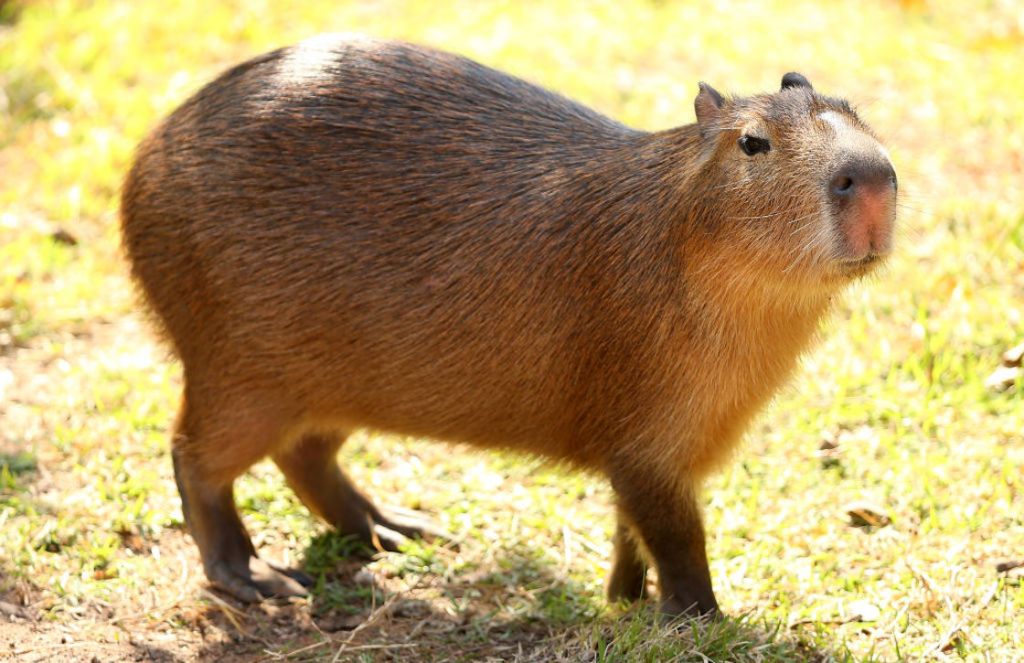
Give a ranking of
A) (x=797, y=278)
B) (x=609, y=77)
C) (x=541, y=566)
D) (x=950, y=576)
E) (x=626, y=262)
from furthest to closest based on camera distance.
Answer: (x=609, y=77) < (x=541, y=566) < (x=950, y=576) < (x=626, y=262) < (x=797, y=278)

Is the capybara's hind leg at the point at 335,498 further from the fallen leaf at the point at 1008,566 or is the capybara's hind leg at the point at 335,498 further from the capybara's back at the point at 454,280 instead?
the fallen leaf at the point at 1008,566

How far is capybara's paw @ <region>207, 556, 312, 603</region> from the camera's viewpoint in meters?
4.11

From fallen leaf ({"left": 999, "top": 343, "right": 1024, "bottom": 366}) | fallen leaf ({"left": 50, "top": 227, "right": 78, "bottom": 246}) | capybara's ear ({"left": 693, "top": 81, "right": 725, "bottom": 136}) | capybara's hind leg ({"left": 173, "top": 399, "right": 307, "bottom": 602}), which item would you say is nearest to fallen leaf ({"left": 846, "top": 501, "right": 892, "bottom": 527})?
fallen leaf ({"left": 999, "top": 343, "right": 1024, "bottom": 366})

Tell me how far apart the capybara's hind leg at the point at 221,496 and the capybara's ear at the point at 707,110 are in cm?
158

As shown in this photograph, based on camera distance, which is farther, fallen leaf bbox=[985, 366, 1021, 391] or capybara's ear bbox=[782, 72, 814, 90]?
fallen leaf bbox=[985, 366, 1021, 391]

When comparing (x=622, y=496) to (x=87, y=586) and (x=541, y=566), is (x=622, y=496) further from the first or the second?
(x=87, y=586)

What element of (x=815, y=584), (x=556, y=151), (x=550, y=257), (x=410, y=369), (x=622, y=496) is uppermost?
(x=556, y=151)

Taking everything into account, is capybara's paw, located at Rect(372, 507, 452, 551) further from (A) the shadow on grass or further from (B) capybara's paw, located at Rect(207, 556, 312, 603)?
(B) capybara's paw, located at Rect(207, 556, 312, 603)

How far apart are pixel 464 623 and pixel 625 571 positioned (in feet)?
1.70

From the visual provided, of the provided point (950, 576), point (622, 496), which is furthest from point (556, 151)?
point (950, 576)

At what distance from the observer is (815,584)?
4.02m

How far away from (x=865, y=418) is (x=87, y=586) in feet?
9.08

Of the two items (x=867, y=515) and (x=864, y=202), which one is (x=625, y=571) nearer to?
(x=867, y=515)

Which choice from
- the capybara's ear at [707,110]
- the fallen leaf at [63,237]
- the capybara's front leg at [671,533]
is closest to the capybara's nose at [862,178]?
the capybara's ear at [707,110]
